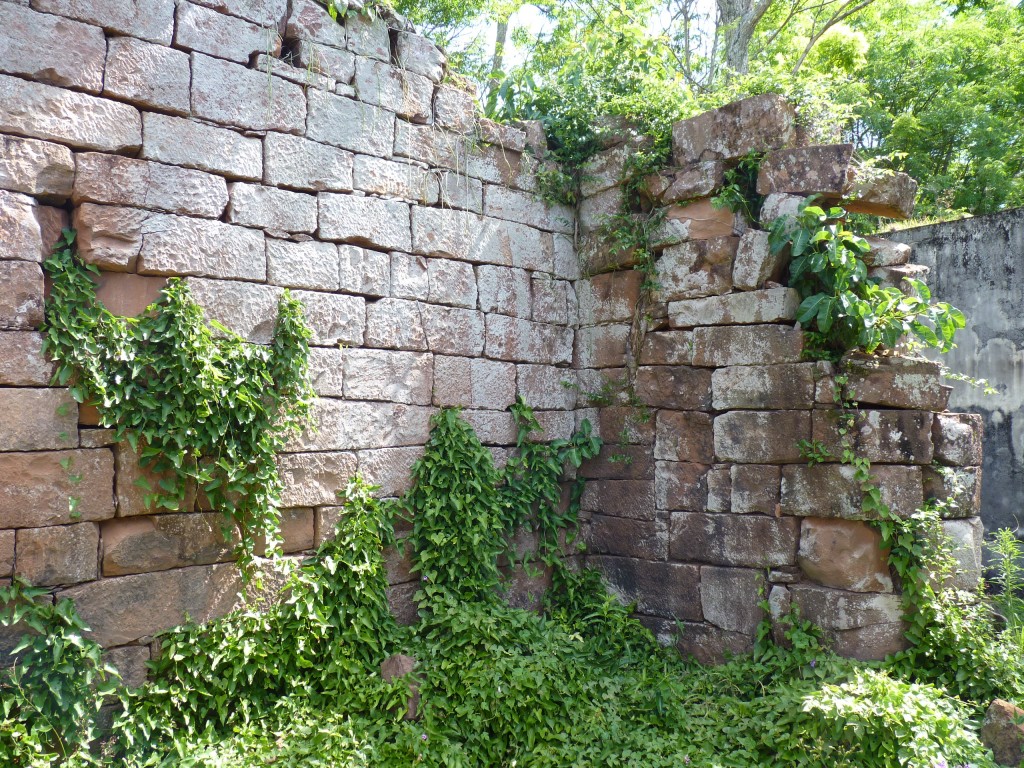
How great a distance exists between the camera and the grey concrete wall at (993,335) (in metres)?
6.83

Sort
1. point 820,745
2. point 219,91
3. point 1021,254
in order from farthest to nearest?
point 1021,254, point 219,91, point 820,745

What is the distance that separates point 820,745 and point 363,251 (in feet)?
12.2

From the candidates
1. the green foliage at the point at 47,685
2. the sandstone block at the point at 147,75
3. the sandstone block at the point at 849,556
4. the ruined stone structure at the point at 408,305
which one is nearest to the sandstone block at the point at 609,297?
the ruined stone structure at the point at 408,305

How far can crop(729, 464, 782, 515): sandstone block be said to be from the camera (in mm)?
4828

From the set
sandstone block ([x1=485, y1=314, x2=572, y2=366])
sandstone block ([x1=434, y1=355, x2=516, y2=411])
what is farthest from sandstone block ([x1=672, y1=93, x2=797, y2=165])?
sandstone block ([x1=434, y1=355, x2=516, y2=411])

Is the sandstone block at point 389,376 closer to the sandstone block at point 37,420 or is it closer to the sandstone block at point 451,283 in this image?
the sandstone block at point 451,283

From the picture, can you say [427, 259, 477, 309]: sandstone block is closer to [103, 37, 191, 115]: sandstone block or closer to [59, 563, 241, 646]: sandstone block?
[103, 37, 191, 115]: sandstone block

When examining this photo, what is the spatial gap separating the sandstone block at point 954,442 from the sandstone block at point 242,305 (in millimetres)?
3945

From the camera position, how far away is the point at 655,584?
A: 5.34 m

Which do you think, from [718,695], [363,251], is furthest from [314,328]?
[718,695]

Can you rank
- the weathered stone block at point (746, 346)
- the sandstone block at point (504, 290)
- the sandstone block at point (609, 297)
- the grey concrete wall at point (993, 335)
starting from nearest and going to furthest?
the weathered stone block at point (746, 346), the sandstone block at point (504, 290), the sandstone block at point (609, 297), the grey concrete wall at point (993, 335)

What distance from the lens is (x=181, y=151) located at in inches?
157

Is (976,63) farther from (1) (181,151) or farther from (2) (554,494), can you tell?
(1) (181,151)

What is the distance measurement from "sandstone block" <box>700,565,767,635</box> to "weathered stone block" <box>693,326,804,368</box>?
1353mm
